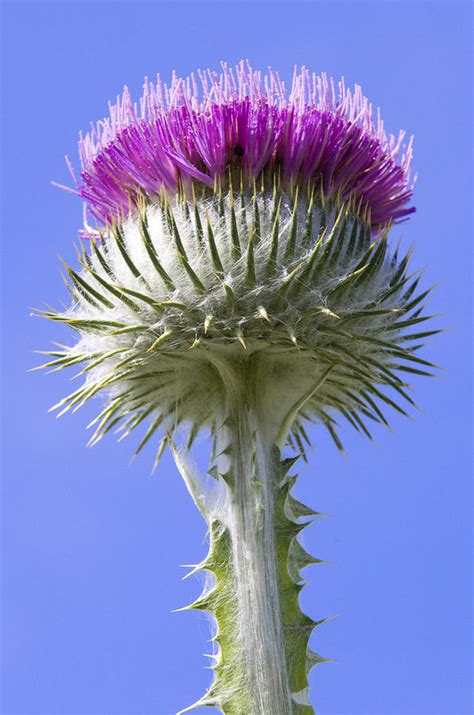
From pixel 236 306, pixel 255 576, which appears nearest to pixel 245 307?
pixel 236 306

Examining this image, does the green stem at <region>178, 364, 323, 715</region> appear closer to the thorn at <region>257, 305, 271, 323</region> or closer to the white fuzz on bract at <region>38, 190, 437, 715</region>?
Result: the white fuzz on bract at <region>38, 190, 437, 715</region>

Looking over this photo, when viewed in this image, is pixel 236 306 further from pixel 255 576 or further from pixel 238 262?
pixel 255 576

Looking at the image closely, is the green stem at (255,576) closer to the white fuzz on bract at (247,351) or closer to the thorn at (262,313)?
the white fuzz on bract at (247,351)

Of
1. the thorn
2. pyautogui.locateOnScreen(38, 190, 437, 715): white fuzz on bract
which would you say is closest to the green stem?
pyautogui.locateOnScreen(38, 190, 437, 715): white fuzz on bract

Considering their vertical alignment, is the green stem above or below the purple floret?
below

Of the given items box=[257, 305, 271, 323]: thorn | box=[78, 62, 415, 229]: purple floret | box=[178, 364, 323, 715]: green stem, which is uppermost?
box=[78, 62, 415, 229]: purple floret
